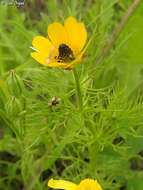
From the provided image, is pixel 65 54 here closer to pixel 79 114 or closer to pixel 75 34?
pixel 75 34

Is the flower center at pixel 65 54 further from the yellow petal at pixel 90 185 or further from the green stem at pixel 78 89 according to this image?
the yellow petal at pixel 90 185

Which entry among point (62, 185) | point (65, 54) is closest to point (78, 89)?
point (65, 54)

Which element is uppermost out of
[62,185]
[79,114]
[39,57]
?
[39,57]

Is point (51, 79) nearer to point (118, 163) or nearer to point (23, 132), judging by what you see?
point (23, 132)

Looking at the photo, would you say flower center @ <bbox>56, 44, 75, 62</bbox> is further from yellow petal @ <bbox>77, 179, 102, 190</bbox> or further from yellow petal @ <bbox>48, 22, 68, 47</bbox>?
yellow petal @ <bbox>77, 179, 102, 190</bbox>

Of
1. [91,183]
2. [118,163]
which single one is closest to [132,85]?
[118,163]

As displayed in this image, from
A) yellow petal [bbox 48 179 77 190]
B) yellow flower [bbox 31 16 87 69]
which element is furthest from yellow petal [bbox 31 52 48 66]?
yellow petal [bbox 48 179 77 190]
